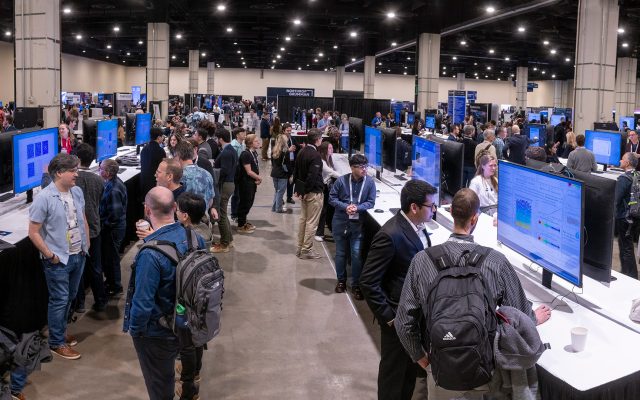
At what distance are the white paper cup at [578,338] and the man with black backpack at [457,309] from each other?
29 centimetres

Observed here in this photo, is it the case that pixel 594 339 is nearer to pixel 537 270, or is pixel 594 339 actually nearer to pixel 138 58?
pixel 537 270

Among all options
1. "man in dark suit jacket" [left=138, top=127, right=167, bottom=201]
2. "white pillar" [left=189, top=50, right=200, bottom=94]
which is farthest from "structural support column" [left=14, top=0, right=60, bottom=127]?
"white pillar" [left=189, top=50, right=200, bottom=94]

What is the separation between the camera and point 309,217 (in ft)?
27.8

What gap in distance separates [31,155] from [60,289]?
7.19ft

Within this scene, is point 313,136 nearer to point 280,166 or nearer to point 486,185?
point 280,166

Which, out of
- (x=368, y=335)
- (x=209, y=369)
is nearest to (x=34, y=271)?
(x=209, y=369)

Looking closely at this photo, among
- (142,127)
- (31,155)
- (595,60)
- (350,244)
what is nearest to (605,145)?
(595,60)

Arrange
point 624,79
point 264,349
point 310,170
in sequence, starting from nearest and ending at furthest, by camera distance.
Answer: point 264,349 < point 310,170 < point 624,79

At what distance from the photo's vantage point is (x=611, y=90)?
13.6m

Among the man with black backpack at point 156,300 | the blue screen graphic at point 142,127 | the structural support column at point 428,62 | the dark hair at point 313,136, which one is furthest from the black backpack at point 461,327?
the structural support column at point 428,62

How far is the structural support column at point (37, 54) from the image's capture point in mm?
11469

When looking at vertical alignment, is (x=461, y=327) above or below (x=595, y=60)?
below

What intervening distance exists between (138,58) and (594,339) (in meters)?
47.8

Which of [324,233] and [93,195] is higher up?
[93,195]
